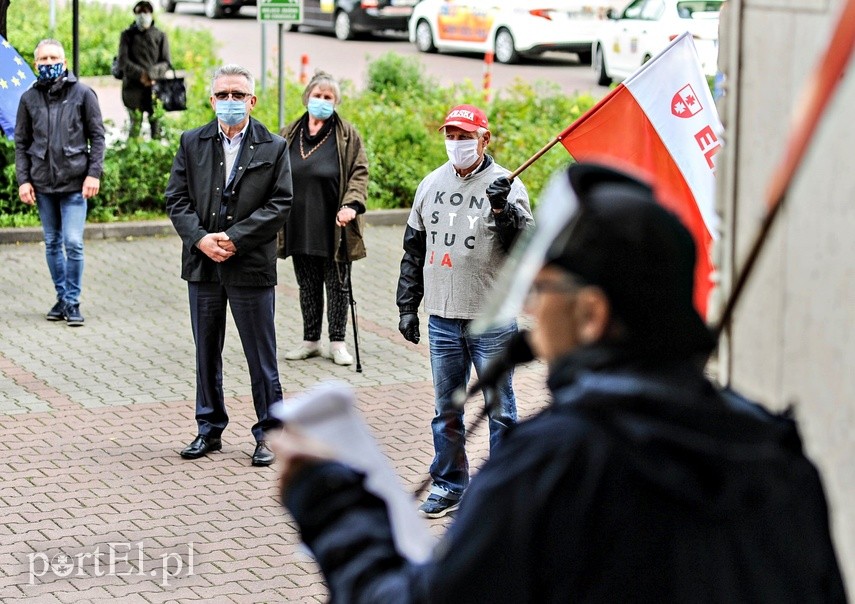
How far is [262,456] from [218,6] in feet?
91.0

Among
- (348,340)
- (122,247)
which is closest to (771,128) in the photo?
(348,340)

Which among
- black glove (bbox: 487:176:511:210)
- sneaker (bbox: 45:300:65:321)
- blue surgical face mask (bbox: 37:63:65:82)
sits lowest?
sneaker (bbox: 45:300:65:321)

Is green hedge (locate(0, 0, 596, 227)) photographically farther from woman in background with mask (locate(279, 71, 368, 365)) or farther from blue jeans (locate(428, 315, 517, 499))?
blue jeans (locate(428, 315, 517, 499))

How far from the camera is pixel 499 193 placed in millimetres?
6961

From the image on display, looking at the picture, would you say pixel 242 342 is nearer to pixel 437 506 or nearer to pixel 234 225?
pixel 234 225

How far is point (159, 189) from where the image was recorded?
47.5 feet

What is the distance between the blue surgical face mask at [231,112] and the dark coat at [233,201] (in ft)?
0.19

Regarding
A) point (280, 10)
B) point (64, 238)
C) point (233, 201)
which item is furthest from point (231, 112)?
point (280, 10)

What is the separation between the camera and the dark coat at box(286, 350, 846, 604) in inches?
83.7

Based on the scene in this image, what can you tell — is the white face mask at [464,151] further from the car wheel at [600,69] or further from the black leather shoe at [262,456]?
the car wheel at [600,69]

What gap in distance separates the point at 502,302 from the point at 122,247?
11594mm

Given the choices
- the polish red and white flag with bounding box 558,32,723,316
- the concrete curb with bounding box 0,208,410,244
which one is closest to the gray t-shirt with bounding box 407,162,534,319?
the polish red and white flag with bounding box 558,32,723,316

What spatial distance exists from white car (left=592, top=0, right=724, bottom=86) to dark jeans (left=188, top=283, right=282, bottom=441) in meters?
15.7

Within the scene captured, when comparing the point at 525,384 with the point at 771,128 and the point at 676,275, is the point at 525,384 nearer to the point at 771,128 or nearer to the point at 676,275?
the point at 771,128
